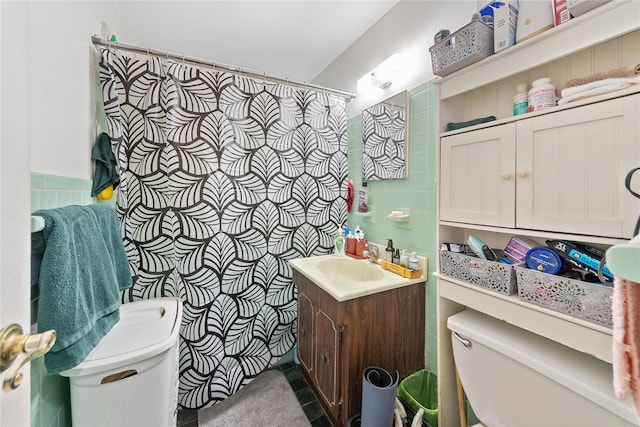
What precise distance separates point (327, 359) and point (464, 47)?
5.20ft

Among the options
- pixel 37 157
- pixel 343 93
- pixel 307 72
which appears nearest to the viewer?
pixel 37 157

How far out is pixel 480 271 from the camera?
943 millimetres

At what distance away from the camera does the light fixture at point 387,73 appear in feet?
4.86

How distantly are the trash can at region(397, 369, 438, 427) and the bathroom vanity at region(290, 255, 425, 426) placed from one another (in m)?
0.04

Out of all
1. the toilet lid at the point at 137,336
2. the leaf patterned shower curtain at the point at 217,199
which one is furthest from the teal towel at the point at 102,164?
the toilet lid at the point at 137,336

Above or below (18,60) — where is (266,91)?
above

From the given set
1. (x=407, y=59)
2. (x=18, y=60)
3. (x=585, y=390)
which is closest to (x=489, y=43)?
(x=407, y=59)

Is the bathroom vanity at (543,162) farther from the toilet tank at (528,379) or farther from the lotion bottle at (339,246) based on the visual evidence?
the lotion bottle at (339,246)

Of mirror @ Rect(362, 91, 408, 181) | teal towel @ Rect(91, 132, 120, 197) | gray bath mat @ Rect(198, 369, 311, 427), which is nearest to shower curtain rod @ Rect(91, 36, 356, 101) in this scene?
mirror @ Rect(362, 91, 408, 181)

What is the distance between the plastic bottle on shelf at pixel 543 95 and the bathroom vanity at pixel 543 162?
7cm

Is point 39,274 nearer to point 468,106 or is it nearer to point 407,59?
point 468,106

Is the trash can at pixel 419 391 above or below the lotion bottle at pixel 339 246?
below

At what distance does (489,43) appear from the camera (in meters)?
0.94

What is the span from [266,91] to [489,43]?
1.21 m
